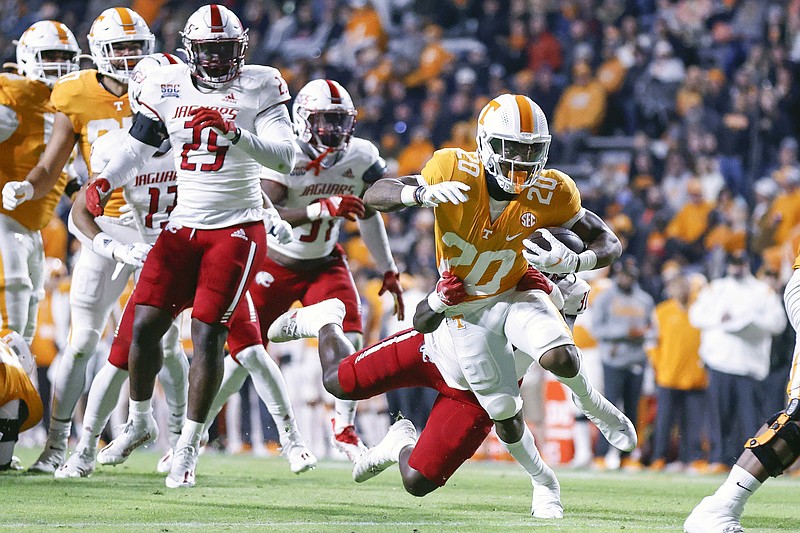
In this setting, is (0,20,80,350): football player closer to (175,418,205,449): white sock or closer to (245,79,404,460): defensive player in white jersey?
(245,79,404,460): defensive player in white jersey

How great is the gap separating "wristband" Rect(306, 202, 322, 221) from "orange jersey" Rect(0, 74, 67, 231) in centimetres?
173

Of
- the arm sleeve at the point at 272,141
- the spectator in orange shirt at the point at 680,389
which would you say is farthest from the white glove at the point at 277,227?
the spectator in orange shirt at the point at 680,389

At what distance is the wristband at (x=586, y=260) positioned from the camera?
207 inches

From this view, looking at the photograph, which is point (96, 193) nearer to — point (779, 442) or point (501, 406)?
point (501, 406)

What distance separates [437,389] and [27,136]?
3.40 m

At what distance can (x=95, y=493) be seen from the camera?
6.13 metres

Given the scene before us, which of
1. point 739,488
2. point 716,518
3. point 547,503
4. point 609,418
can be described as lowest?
point 547,503

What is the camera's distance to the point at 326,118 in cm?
742

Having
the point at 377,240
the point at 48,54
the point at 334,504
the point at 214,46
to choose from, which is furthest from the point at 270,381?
the point at 48,54

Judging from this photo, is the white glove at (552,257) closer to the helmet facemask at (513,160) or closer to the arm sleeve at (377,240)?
the helmet facemask at (513,160)

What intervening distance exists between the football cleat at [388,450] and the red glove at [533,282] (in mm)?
888

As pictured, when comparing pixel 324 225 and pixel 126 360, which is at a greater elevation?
pixel 324 225

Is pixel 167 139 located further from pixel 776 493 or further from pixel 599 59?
pixel 599 59

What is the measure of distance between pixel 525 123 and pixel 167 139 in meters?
2.07
